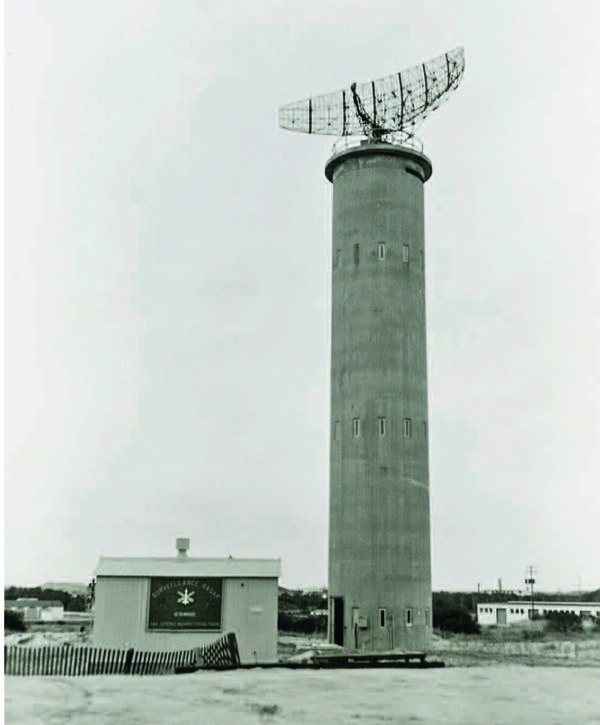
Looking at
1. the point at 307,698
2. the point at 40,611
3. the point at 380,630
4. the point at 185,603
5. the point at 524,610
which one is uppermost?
the point at 524,610

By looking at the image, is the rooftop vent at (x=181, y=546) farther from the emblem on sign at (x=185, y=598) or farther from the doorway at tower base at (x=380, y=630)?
the doorway at tower base at (x=380, y=630)

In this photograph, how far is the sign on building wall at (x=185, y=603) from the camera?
Answer: 30.7 m

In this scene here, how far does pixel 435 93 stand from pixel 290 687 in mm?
27828

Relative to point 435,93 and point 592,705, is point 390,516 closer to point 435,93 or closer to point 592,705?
point 592,705

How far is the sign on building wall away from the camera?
101 ft

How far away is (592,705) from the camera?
21547mm

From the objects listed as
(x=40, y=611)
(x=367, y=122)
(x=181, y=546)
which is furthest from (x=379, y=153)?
(x=40, y=611)

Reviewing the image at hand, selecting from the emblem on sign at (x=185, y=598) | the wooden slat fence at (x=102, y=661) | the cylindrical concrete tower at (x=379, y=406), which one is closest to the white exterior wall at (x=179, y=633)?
the emblem on sign at (x=185, y=598)

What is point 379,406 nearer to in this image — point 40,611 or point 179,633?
point 179,633

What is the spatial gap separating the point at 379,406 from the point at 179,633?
41.7 ft

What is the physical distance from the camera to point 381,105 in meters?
41.0

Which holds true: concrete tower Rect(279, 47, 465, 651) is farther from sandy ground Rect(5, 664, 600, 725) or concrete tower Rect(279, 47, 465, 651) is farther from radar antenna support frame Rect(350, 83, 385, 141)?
sandy ground Rect(5, 664, 600, 725)

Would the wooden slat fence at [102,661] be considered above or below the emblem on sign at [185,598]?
below

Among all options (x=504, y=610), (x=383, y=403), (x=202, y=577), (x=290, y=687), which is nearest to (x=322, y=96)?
(x=383, y=403)
